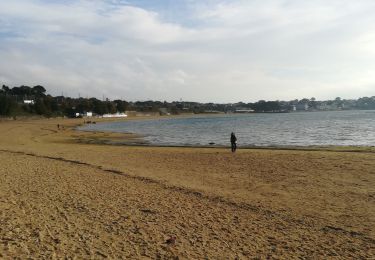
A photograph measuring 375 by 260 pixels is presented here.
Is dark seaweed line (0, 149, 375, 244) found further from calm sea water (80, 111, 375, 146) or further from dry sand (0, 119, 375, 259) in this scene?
calm sea water (80, 111, 375, 146)

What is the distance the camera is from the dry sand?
8.70 meters

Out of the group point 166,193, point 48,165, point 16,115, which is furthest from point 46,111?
point 166,193

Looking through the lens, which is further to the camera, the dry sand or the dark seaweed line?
the dark seaweed line

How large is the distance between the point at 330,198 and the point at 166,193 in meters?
6.21

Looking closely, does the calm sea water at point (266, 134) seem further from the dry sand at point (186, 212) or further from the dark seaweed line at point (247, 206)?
the dark seaweed line at point (247, 206)

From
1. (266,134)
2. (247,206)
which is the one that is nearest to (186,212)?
(247,206)

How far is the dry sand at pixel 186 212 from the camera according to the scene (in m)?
8.70

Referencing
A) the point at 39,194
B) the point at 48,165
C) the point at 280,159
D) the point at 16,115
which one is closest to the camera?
the point at 39,194

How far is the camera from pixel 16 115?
124938 mm

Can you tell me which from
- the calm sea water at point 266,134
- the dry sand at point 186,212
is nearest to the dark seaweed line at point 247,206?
the dry sand at point 186,212

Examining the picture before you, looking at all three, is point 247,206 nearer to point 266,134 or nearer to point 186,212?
point 186,212

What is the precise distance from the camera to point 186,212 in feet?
39.6

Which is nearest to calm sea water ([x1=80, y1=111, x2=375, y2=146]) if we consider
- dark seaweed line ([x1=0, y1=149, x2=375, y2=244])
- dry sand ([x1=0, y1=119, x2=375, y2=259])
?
dry sand ([x1=0, y1=119, x2=375, y2=259])

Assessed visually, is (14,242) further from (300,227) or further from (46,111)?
(46,111)
